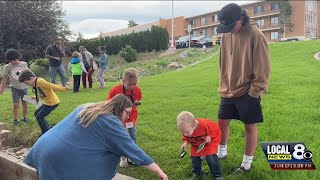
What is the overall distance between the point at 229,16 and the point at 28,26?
2837 centimetres

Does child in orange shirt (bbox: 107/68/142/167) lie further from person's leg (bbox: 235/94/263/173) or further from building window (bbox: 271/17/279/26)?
building window (bbox: 271/17/279/26)

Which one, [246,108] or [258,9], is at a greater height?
[258,9]

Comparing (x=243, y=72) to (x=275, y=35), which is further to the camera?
(x=275, y=35)

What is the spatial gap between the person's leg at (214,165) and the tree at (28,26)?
27151 millimetres

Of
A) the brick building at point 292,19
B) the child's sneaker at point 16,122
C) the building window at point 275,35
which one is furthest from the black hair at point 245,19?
the building window at point 275,35

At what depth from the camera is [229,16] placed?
384 cm

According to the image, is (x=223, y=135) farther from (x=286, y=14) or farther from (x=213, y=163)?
(x=286, y=14)

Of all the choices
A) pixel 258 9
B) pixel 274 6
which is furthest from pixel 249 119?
pixel 258 9

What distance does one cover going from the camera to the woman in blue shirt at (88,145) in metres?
3.06

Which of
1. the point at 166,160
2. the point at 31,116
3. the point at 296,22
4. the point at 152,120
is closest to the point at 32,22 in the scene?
the point at 31,116

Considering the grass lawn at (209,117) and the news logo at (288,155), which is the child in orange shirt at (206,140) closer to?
the grass lawn at (209,117)

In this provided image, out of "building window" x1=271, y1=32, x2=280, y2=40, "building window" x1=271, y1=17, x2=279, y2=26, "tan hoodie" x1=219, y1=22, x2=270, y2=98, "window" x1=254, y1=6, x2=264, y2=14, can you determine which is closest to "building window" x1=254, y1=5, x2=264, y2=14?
"window" x1=254, y1=6, x2=264, y2=14

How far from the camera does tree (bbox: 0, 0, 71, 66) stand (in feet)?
93.4

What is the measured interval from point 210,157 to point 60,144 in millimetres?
1694
